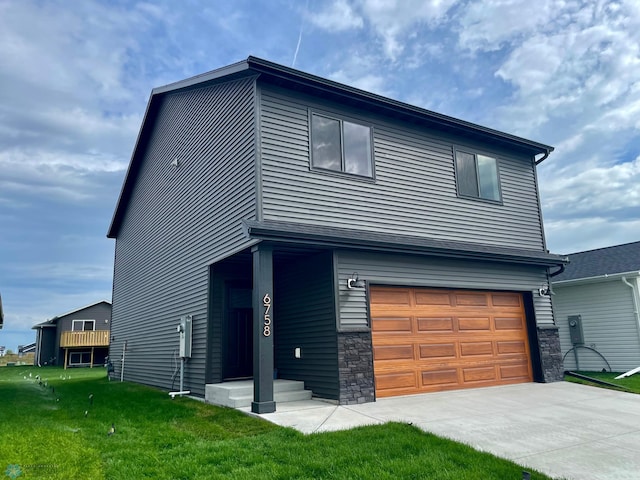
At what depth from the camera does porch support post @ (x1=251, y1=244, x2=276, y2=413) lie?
22.5 ft

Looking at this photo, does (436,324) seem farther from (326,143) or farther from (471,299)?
(326,143)

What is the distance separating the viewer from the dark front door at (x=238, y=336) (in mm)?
9836

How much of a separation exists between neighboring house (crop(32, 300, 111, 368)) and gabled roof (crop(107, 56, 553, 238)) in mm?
18929

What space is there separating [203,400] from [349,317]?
11.1 feet

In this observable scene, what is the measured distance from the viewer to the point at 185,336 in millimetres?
9961

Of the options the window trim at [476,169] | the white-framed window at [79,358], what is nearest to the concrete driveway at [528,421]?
the window trim at [476,169]

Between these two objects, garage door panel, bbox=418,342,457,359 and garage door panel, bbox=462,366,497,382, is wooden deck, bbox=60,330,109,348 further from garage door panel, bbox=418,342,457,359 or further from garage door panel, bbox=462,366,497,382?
garage door panel, bbox=462,366,497,382

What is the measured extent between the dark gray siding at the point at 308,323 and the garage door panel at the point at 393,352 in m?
0.93

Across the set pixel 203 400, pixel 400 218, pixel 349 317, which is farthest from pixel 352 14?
pixel 203 400

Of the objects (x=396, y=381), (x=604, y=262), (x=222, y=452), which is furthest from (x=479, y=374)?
(x=604, y=262)

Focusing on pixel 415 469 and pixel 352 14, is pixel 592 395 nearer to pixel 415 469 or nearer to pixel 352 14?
pixel 415 469

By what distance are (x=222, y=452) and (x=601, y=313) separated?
1274 cm

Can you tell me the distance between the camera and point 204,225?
9.98 metres

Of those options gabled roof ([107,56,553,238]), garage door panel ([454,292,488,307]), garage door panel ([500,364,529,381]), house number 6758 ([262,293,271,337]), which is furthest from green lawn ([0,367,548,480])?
gabled roof ([107,56,553,238])
